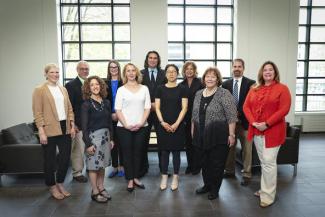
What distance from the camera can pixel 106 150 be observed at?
340cm

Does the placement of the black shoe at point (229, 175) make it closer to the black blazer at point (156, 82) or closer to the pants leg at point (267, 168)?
the pants leg at point (267, 168)

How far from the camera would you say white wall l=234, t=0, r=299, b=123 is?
720 centimetres

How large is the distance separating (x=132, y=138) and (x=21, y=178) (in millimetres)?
2076

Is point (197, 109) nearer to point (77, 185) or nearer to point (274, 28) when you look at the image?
point (77, 185)

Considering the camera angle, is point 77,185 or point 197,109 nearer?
point 197,109

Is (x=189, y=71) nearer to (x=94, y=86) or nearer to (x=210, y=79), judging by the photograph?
(x=210, y=79)

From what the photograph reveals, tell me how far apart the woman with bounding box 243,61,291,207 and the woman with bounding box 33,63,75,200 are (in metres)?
2.27

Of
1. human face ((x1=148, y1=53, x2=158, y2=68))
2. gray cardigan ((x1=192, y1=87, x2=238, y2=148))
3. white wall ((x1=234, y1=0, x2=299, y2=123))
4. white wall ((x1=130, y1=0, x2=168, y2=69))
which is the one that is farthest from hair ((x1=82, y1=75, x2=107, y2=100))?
→ white wall ((x1=234, y1=0, x2=299, y2=123))

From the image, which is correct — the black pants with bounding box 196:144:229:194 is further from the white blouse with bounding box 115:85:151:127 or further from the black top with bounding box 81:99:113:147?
the black top with bounding box 81:99:113:147

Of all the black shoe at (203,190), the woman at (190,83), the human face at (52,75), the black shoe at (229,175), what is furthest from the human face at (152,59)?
the black shoe at (229,175)

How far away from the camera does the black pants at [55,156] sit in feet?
11.2

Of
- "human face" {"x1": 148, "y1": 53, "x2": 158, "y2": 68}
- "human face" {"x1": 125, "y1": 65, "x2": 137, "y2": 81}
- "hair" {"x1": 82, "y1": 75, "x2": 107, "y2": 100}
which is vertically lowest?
"hair" {"x1": 82, "y1": 75, "x2": 107, "y2": 100}

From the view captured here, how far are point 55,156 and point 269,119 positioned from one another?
2.61 meters

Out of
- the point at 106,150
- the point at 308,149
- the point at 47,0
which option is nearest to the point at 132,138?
the point at 106,150
